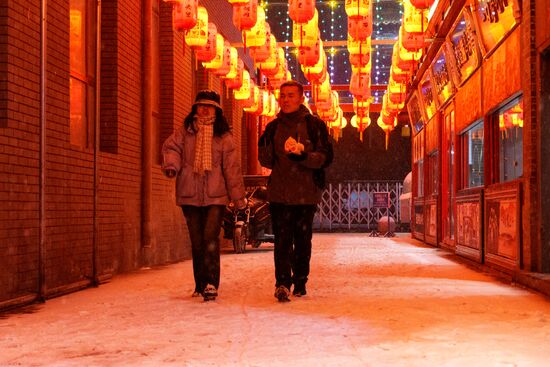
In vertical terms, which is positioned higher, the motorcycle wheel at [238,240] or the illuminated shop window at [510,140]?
the illuminated shop window at [510,140]

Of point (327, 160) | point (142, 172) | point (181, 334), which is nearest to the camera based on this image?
point (181, 334)

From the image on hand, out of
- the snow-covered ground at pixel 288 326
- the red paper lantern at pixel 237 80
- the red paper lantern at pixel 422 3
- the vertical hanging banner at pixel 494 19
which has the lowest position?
the snow-covered ground at pixel 288 326

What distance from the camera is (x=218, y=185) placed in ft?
23.2

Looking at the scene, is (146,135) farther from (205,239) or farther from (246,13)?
(205,239)

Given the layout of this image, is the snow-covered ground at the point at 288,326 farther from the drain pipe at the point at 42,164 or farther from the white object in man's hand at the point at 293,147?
the white object in man's hand at the point at 293,147

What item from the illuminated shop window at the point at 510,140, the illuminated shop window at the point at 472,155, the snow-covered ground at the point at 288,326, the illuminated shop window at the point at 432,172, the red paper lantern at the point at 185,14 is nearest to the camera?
the snow-covered ground at the point at 288,326

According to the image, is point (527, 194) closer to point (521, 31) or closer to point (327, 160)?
point (521, 31)

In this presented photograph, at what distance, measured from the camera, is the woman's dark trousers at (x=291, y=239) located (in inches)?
272

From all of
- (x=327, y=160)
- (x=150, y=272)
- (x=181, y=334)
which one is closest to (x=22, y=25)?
(x=327, y=160)

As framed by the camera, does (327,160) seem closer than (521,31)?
Yes

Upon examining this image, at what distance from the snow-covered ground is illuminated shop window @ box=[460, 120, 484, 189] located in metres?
4.13

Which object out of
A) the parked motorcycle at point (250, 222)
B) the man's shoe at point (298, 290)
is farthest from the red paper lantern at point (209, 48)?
the man's shoe at point (298, 290)

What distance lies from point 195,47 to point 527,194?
681 centimetres

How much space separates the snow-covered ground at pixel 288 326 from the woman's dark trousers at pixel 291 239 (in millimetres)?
230
